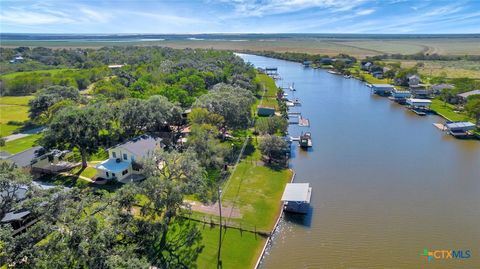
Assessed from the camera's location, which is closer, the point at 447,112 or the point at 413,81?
the point at 447,112

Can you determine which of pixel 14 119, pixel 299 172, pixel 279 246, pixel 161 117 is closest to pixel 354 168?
pixel 299 172

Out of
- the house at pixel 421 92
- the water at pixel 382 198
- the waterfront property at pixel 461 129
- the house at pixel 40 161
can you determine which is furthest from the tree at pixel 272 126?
the house at pixel 421 92

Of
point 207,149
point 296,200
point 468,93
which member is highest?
point 468,93

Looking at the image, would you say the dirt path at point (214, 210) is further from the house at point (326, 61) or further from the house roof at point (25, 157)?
the house at point (326, 61)

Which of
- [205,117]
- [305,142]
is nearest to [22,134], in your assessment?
[205,117]

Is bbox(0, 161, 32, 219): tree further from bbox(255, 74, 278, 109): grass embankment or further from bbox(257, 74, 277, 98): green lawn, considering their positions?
bbox(257, 74, 277, 98): green lawn

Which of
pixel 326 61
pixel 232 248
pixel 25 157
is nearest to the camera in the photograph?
pixel 232 248

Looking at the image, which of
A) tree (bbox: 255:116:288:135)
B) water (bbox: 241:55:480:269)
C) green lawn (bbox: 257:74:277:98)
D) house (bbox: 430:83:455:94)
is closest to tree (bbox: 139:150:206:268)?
water (bbox: 241:55:480:269)

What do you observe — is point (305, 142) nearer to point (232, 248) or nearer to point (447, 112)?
point (232, 248)
